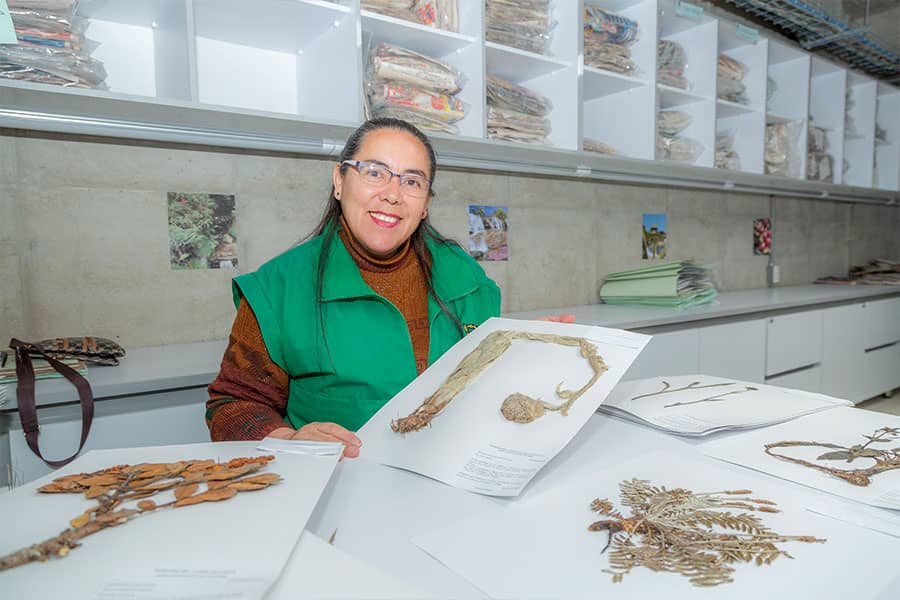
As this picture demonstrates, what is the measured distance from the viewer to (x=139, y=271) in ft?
5.49

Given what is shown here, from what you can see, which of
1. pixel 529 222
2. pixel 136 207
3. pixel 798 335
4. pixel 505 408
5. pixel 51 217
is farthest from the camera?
pixel 798 335

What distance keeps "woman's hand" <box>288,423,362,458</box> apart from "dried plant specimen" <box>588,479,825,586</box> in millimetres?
308

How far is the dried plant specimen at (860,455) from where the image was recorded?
650 millimetres

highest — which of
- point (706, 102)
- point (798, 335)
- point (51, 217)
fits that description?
point (706, 102)

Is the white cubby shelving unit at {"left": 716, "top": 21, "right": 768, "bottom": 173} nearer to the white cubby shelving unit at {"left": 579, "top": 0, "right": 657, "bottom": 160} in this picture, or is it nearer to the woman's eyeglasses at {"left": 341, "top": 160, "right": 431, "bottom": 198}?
the white cubby shelving unit at {"left": 579, "top": 0, "right": 657, "bottom": 160}

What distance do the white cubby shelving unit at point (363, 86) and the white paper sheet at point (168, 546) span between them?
1140mm

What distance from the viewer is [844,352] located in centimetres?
330

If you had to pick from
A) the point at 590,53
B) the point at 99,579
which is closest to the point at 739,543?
the point at 99,579

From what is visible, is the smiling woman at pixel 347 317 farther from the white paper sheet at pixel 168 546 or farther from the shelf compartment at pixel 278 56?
the shelf compartment at pixel 278 56

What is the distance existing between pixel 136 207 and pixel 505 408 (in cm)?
145

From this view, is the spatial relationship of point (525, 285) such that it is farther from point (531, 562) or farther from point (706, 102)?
point (531, 562)

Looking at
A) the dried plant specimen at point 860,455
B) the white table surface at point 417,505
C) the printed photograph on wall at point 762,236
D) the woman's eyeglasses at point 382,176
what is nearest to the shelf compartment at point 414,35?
the woman's eyeglasses at point 382,176

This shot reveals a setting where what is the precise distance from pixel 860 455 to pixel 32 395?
1.40 meters

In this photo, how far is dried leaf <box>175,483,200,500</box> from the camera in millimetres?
518
